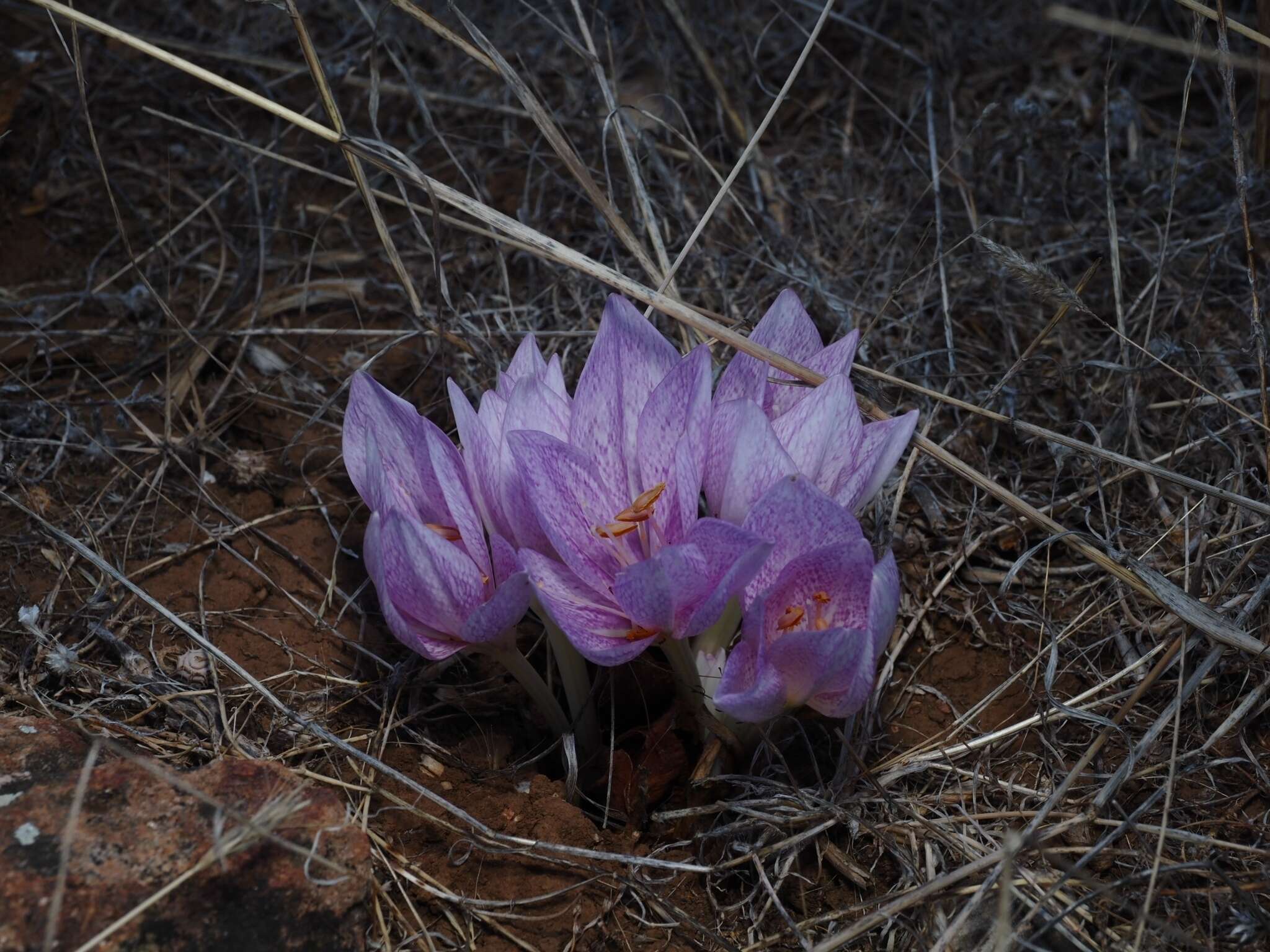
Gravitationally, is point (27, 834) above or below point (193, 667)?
above

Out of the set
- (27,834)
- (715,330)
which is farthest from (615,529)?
(27,834)

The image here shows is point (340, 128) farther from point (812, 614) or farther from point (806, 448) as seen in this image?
point (812, 614)

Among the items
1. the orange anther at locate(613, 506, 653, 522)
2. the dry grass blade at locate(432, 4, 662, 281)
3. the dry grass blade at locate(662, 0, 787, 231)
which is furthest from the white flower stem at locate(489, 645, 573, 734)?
the dry grass blade at locate(662, 0, 787, 231)

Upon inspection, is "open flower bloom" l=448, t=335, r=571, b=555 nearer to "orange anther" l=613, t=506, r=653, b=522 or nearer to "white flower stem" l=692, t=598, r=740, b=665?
"orange anther" l=613, t=506, r=653, b=522

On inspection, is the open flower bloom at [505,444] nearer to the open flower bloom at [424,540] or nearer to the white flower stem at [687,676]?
the open flower bloom at [424,540]

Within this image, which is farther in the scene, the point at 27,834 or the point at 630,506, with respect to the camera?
the point at 630,506

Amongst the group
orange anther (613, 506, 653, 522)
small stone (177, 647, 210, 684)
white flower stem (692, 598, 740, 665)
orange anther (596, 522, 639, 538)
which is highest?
orange anther (613, 506, 653, 522)
